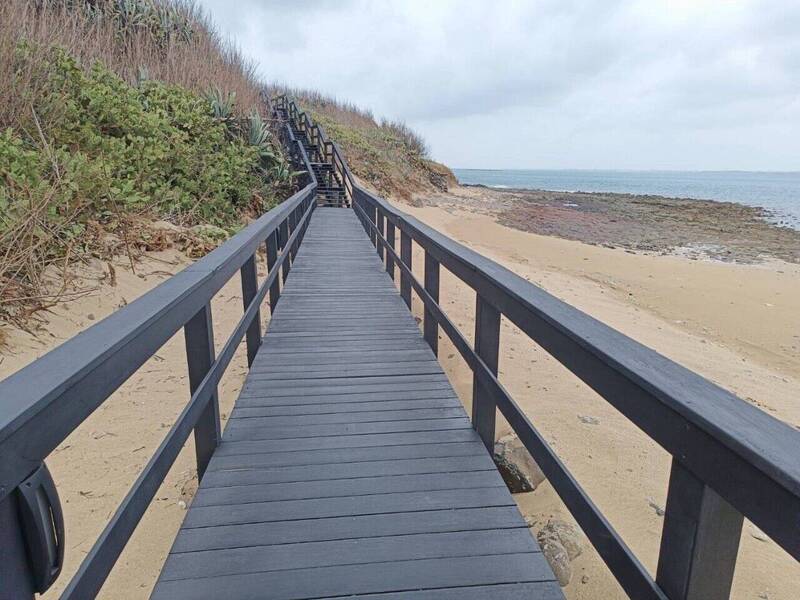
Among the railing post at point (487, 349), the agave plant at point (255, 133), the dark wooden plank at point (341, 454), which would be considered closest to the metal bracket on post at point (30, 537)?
the dark wooden plank at point (341, 454)

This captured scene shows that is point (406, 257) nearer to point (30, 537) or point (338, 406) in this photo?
point (338, 406)

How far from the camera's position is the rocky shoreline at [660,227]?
16500mm

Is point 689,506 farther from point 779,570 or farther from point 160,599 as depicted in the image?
point 779,570

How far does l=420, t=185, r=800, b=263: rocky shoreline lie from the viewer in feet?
54.1

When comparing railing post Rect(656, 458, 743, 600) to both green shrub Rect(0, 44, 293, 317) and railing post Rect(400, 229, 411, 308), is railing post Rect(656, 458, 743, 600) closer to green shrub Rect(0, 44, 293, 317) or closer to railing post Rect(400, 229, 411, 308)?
railing post Rect(400, 229, 411, 308)

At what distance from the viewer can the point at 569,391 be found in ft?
14.3

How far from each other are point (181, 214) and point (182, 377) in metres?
3.69

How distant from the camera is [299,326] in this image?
4.57m

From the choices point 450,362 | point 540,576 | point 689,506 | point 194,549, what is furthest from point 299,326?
point 689,506

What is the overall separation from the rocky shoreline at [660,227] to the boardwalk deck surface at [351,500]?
1449 cm

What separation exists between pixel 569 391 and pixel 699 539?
3.48m

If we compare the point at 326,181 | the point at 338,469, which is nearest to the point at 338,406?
the point at 338,469

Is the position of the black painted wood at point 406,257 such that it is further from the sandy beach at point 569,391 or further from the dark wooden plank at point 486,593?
the dark wooden plank at point 486,593

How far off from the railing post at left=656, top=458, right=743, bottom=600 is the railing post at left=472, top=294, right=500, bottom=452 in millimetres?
1295
